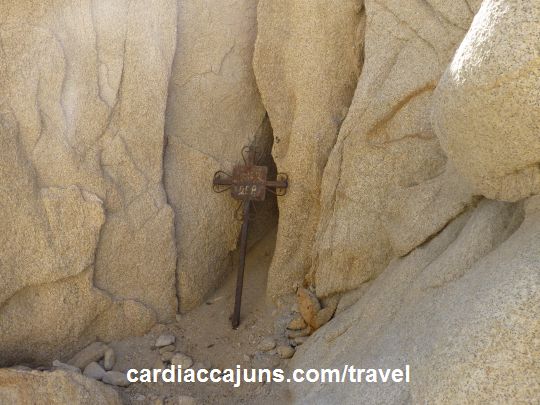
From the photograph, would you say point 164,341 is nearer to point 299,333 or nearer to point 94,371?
point 94,371

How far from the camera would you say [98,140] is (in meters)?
3.46

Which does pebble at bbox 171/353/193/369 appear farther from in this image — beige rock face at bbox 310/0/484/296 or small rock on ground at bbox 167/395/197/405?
beige rock face at bbox 310/0/484/296

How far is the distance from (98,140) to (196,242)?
0.87 meters

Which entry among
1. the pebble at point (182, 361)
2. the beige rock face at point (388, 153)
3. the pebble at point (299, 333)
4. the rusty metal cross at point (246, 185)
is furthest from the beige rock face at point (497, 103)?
the pebble at point (182, 361)

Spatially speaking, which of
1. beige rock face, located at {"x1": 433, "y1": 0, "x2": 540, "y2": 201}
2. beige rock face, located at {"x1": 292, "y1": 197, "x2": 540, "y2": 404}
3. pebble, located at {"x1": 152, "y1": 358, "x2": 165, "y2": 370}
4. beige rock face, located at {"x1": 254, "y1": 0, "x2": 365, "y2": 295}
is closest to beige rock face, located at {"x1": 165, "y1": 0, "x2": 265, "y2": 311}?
beige rock face, located at {"x1": 254, "y1": 0, "x2": 365, "y2": 295}

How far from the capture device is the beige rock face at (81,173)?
10.5ft

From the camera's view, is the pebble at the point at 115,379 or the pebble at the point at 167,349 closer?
the pebble at the point at 115,379

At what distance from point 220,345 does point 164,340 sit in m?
0.33

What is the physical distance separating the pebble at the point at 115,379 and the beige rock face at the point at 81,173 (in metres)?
0.29

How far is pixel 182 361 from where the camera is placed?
11.0ft

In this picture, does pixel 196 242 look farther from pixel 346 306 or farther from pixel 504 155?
pixel 504 155

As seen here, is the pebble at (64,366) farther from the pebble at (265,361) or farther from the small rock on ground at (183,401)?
the pebble at (265,361)

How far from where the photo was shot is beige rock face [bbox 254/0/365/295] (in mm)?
3574

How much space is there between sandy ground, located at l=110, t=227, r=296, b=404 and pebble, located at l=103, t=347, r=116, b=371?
4 centimetres
